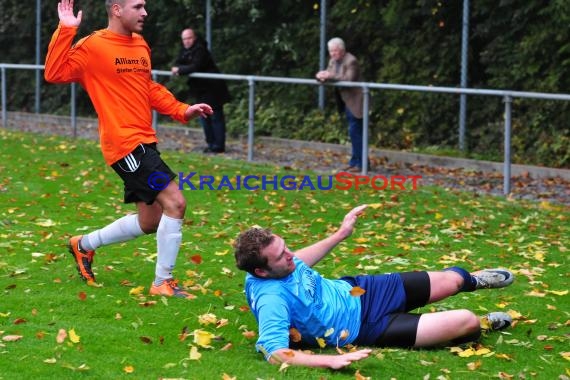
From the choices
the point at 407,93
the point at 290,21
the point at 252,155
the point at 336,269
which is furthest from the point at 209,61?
the point at 336,269

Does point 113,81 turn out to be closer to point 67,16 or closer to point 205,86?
point 67,16

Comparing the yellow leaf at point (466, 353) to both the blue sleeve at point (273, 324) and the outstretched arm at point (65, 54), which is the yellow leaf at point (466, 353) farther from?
the outstretched arm at point (65, 54)

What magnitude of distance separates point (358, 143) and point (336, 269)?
6.56 meters

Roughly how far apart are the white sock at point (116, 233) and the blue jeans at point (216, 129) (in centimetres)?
915

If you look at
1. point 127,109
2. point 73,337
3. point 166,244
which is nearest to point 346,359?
point 73,337

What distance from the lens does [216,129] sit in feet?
56.6

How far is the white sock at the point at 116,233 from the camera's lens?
7902 mm

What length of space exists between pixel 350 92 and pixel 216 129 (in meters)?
2.89

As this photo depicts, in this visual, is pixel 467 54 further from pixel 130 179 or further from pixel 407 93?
pixel 130 179

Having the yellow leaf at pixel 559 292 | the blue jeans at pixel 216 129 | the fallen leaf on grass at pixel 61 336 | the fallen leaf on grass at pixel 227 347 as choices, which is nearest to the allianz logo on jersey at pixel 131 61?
the fallen leaf on grass at pixel 61 336

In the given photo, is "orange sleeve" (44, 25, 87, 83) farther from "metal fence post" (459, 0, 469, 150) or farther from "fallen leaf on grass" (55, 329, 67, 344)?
"metal fence post" (459, 0, 469, 150)

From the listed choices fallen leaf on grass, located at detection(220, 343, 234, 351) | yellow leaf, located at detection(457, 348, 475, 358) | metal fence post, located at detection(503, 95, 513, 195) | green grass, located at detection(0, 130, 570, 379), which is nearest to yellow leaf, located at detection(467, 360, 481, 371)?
green grass, located at detection(0, 130, 570, 379)

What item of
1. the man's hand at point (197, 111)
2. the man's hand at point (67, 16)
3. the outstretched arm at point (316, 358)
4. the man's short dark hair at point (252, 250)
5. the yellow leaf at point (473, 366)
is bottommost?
the yellow leaf at point (473, 366)

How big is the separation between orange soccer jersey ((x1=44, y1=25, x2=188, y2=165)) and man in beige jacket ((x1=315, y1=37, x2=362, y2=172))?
7522 millimetres
